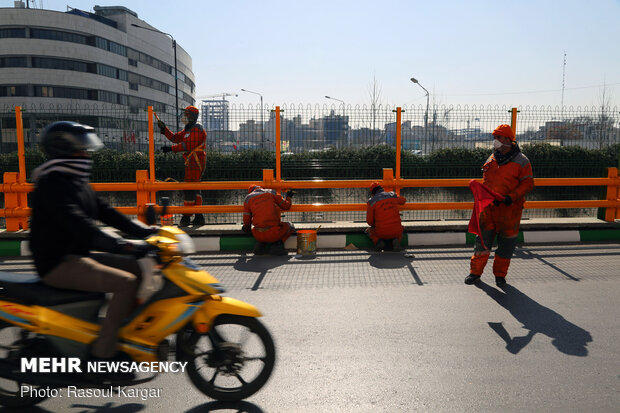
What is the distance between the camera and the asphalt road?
3.38 m

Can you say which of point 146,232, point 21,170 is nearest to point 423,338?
point 146,232

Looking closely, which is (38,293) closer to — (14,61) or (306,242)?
(306,242)

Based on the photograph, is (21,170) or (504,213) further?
(21,170)

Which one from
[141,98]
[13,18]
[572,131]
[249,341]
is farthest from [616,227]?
[141,98]

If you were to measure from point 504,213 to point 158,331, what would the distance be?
4626 millimetres

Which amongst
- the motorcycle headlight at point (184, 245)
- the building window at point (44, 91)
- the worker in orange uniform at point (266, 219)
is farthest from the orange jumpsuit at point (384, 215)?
the building window at point (44, 91)

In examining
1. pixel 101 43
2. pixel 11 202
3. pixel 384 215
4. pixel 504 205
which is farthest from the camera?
pixel 101 43

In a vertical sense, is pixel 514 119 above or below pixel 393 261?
above

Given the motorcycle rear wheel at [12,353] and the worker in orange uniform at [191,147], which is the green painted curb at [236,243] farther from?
the motorcycle rear wheel at [12,353]

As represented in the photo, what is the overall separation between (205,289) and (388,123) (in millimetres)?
6794

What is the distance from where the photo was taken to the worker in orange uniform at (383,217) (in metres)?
7.98

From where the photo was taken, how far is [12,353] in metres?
3.18

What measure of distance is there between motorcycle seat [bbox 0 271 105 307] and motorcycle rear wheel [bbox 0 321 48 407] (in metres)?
0.19

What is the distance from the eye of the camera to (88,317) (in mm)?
3162
